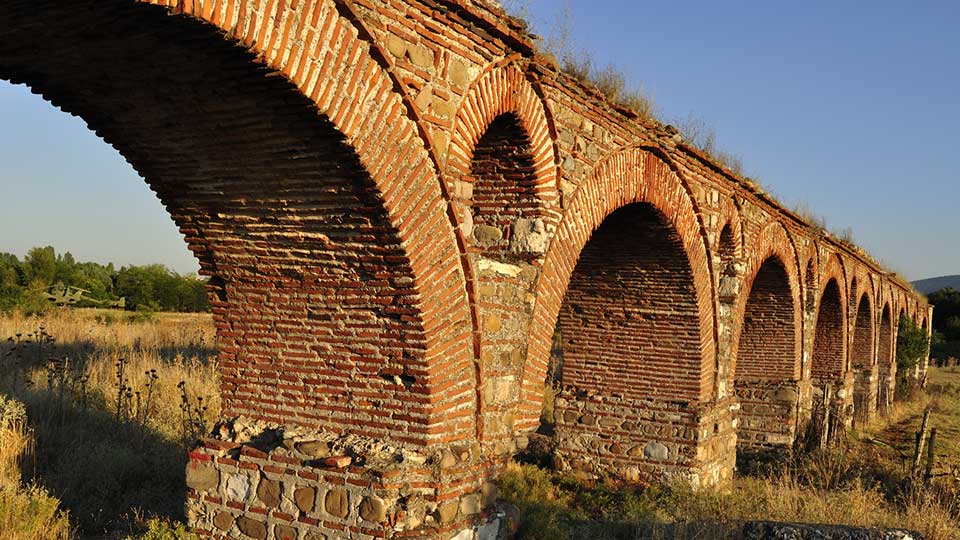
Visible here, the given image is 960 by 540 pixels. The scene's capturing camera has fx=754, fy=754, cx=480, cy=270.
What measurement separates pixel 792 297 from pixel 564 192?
8048 millimetres

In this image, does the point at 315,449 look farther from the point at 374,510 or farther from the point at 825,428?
the point at 825,428

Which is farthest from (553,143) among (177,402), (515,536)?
(177,402)

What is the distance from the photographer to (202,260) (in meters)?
5.33

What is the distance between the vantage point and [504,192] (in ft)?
19.5

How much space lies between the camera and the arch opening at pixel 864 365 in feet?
64.7

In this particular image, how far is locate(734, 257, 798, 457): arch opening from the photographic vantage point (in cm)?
1256

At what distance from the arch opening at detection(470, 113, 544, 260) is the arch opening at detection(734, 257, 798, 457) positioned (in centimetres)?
780

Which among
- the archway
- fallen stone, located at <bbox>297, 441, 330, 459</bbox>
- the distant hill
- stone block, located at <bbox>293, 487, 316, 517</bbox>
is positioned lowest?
stone block, located at <bbox>293, 487, 316, 517</bbox>

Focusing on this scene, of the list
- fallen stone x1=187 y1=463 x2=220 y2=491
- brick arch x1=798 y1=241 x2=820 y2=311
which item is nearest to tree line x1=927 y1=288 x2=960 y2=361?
brick arch x1=798 y1=241 x2=820 y2=311

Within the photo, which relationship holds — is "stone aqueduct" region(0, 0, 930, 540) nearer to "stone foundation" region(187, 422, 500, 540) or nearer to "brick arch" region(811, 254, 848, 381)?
"stone foundation" region(187, 422, 500, 540)

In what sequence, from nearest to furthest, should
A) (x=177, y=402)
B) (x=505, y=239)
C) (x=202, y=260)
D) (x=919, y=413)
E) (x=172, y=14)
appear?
(x=172, y=14), (x=202, y=260), (x=505, y=239), (x=177, y=402), (x=919, y=413)

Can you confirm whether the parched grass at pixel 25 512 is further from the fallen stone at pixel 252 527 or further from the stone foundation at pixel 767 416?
the stone foundation at pixel 767 416

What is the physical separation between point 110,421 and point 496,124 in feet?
20.1

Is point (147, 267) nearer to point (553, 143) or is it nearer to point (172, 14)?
point (553, 143)
